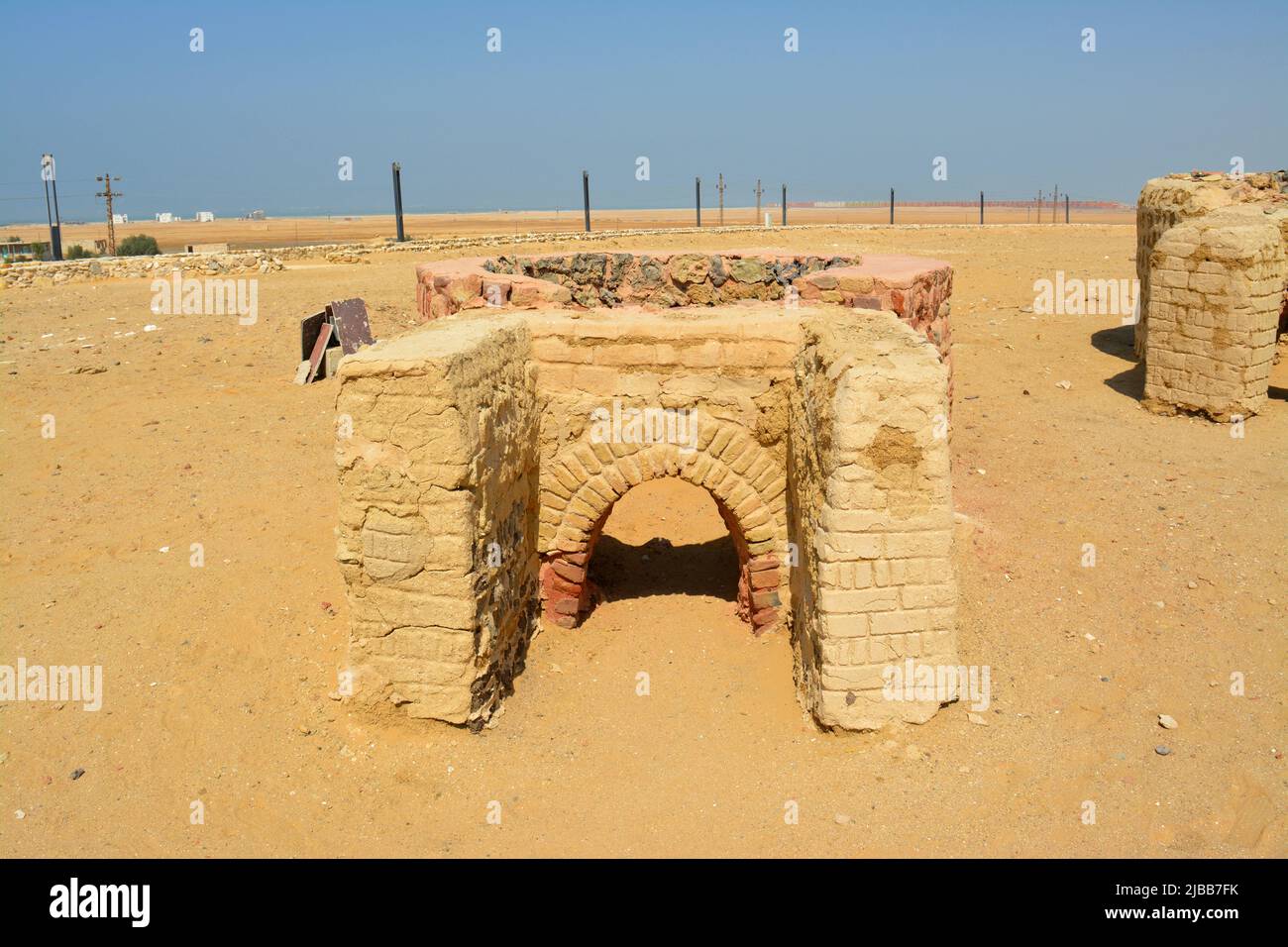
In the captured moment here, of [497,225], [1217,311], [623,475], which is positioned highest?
[497,225]

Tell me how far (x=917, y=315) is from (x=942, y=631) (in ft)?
10.3

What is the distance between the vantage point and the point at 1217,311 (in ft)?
33.6

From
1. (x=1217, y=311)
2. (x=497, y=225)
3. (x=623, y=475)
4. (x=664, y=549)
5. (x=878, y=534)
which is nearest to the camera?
(x=878, y=534)

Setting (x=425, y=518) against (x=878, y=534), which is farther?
(x=425, y=518)

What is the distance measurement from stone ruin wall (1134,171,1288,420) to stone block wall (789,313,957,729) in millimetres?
6770

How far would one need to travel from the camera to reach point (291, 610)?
6598 millimetres

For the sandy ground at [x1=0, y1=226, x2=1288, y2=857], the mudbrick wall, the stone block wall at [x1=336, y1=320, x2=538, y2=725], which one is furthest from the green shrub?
the stone block wall at [x1=336, y1=320, x2=538, y2=725]

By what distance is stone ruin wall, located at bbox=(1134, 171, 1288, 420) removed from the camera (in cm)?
1007

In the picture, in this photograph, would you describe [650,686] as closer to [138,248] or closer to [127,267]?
[127,267]

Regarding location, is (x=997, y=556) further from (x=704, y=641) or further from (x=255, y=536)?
(x=255, y=536)

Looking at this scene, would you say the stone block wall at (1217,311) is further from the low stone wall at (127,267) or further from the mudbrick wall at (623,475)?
the low stone wall at (127,267)

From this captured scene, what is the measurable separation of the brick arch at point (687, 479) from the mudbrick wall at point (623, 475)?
1 cm

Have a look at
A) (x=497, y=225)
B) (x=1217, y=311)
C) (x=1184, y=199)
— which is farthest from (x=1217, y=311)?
(x=497, y=225)

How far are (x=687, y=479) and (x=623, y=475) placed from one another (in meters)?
0.42
